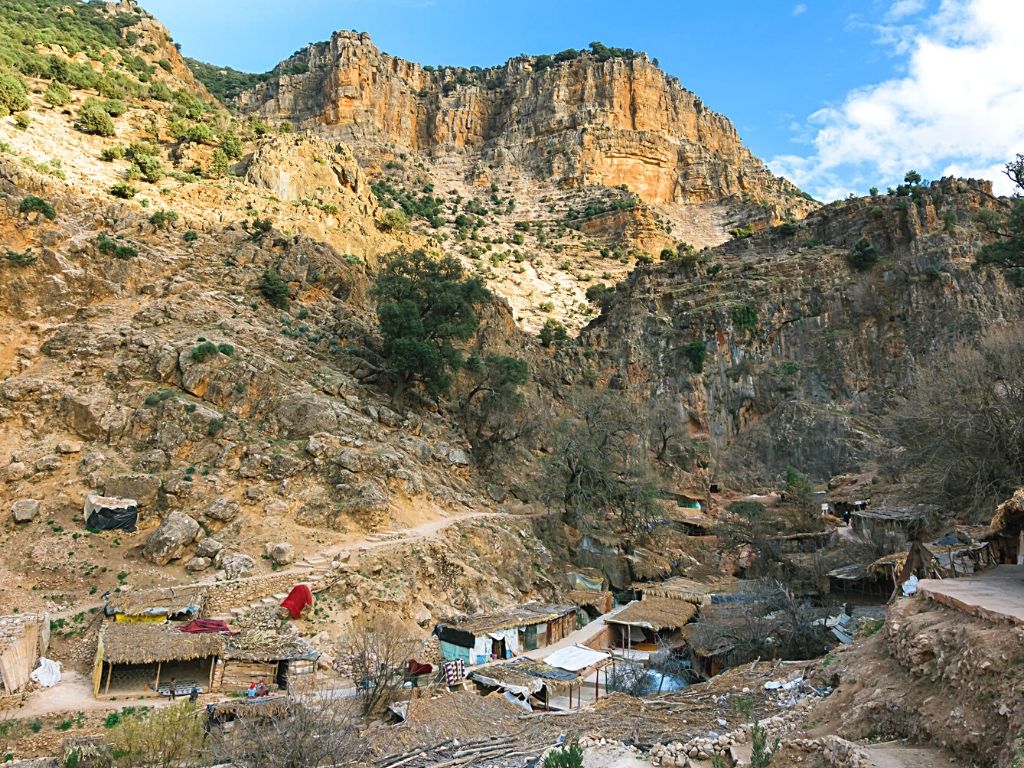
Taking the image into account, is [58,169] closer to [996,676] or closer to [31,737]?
[31,737]

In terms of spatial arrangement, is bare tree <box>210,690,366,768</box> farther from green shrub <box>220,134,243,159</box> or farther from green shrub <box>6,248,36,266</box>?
green shrub <box>220,134,243,159</box>

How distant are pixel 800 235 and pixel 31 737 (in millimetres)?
64131

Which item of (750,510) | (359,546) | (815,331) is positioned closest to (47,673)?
(359,546)

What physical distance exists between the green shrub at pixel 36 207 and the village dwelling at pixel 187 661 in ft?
69.3

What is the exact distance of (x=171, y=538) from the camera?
1983 cm

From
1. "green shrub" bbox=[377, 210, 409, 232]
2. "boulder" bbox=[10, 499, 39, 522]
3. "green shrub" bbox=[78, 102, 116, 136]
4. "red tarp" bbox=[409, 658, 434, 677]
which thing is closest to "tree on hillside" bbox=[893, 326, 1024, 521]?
"red tarp" bbox=[409, 658, 434, 677]

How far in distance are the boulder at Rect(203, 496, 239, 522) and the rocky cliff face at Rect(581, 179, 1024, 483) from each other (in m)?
36.0

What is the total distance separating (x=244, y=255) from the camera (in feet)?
112

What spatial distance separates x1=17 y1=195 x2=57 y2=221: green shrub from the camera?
2748cm

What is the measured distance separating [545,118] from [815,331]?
6417cm

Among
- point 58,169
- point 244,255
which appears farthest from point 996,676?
point 58,169

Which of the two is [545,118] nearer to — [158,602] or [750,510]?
[750,510]

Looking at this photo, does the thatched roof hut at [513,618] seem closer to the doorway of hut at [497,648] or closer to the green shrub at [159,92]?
the doorway of hut at [497,648]

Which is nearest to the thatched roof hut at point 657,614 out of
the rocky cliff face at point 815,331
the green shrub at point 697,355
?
the rocky cliff face at point 815,331
